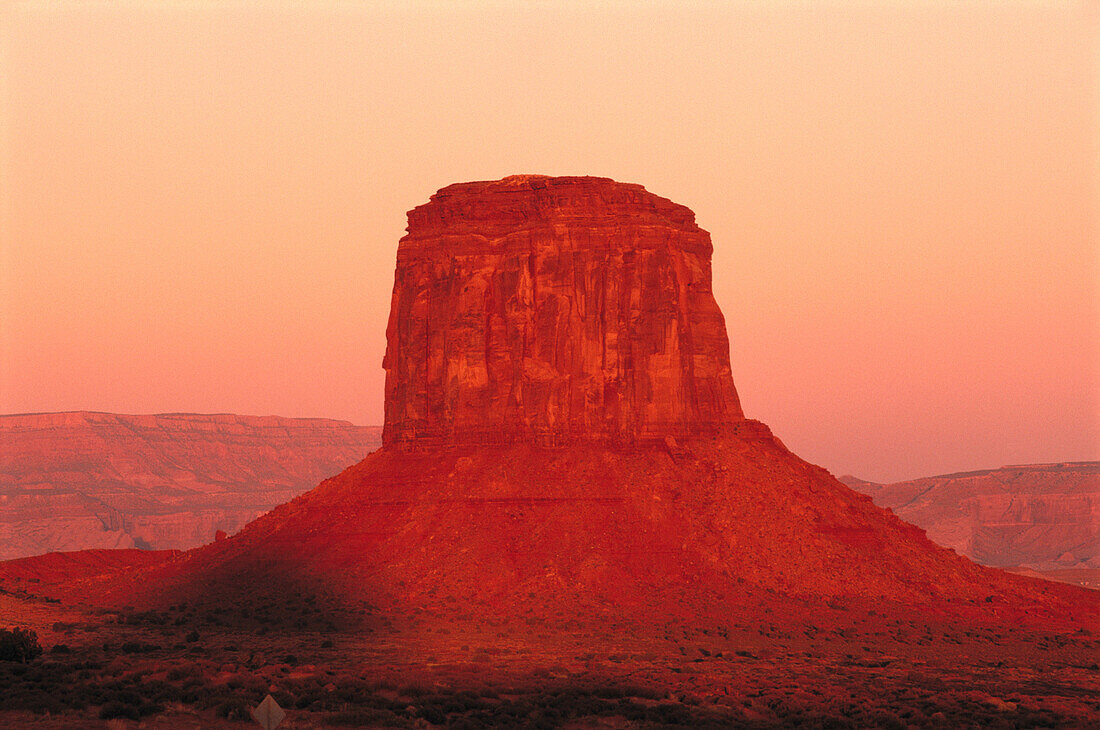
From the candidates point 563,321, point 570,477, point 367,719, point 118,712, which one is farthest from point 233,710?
point 563,321

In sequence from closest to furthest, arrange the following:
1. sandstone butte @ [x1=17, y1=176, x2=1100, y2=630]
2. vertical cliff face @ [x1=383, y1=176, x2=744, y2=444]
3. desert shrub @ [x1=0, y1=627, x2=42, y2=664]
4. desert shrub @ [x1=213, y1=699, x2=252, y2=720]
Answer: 1. desert shrub @ [x1=213, y1=699, x2=252, y2=720]
2. desert shrub @ [x1=0, y1=627, x2=42, y2=664]
3. sandstone butte @ [x1=17, y1=176, x2=1100, y2=630]
4. vertical cliff face @ [x1=383, y1=176, x2=744, y2=444]

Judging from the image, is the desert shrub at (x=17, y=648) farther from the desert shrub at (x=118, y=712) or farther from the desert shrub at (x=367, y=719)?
the desert shrub at (x=367, y=719)

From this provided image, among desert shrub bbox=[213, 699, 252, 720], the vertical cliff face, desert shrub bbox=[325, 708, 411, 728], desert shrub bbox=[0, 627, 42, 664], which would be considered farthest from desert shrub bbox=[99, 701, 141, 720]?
the vertical cliff face

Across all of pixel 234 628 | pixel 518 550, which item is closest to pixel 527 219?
pixel 518 550

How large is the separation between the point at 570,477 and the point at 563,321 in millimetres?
8642

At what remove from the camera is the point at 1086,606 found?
262 feet

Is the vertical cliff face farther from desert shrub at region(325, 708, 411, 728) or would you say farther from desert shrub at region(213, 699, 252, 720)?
desert shrub at region(213, 699, 252, 720)

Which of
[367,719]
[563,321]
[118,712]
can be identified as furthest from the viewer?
[563,321]

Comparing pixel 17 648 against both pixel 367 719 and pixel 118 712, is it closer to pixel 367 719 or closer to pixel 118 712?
pixel 118 712

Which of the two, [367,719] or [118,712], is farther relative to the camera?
[367,719]

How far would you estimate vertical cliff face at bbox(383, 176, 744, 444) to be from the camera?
3120 inches

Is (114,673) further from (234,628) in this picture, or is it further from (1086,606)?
(1086,606)

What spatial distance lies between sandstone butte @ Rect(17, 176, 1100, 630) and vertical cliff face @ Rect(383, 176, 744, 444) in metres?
0.11

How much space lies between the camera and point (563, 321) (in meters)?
79.7
